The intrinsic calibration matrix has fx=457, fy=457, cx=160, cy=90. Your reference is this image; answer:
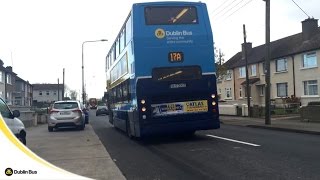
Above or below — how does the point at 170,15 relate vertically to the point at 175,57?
above

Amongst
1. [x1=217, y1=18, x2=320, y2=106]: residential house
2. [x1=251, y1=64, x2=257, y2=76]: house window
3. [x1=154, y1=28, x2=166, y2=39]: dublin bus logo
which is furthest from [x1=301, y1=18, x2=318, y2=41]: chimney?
[x1=154, y1=28, x2=166, y2=39]: dublin bus logo

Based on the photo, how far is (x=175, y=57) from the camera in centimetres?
1444

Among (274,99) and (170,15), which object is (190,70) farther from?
(274,99)

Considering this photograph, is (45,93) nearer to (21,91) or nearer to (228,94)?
(21,91)

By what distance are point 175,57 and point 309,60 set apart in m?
29.2

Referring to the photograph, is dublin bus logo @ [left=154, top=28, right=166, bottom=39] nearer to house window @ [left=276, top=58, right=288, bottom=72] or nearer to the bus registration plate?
the bus registration plate

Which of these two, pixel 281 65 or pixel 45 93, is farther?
pixel 45 93

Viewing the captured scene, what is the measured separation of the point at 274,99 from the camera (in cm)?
4669

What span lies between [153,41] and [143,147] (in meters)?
3.32

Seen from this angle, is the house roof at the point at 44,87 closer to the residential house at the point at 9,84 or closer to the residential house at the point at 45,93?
the residential house at the point at 45,93

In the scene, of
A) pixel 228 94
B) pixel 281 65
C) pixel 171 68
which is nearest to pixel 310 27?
pixel 281 65

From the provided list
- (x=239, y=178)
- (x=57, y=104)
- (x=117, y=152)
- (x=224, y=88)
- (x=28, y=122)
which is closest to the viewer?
(x=239, y=178)

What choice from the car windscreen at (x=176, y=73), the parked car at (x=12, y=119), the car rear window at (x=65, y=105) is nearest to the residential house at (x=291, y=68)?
the car rear window at (x=65, y=105)

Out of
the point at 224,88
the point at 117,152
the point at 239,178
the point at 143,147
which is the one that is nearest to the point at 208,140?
the point at 143,147
